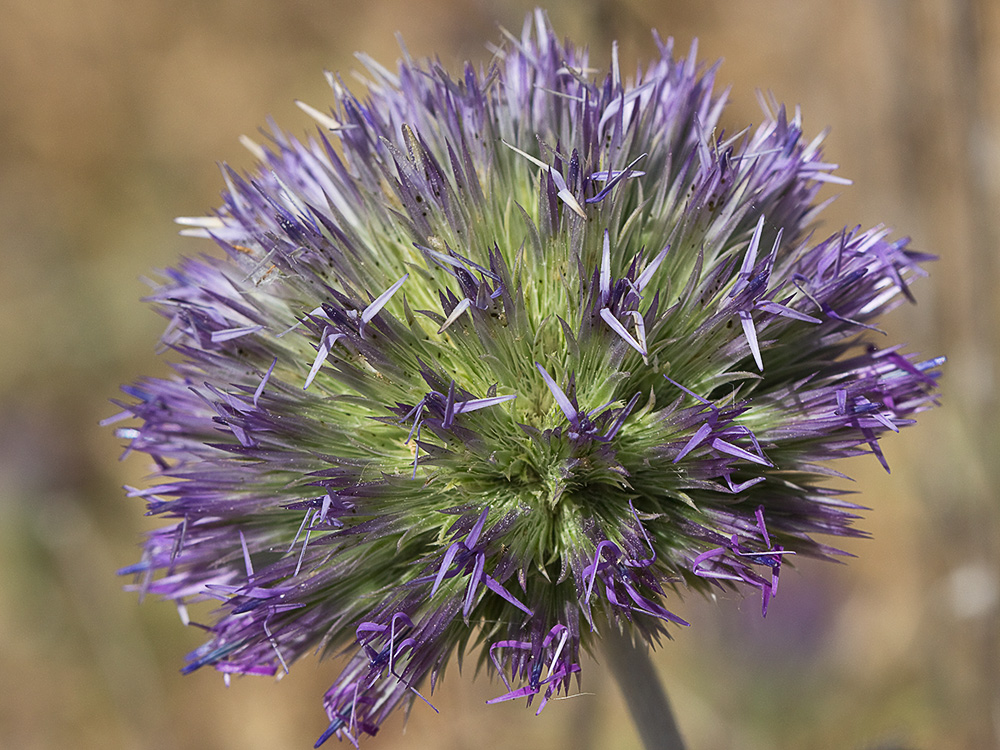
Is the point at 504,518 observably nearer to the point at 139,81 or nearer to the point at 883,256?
the point at 883,256

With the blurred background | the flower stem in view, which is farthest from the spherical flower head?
the blurred background

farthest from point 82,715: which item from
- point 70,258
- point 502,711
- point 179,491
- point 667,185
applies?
point 667,185

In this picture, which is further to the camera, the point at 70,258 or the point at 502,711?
the point at 70,258

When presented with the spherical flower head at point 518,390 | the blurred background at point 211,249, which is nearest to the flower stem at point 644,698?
the spherical flower head at point 518,390

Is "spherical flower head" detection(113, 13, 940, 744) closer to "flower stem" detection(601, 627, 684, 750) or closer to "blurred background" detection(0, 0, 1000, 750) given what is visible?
"flower stem" detection(601, 627, 684, 750)

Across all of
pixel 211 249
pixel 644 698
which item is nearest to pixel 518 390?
pixel 644 698

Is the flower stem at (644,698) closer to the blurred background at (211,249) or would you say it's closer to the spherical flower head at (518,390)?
the spherical flower head at (518,390)

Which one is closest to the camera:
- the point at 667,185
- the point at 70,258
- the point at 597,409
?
the point at 597,409
